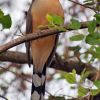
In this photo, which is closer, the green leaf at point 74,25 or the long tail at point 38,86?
the green leaf at point 74,25

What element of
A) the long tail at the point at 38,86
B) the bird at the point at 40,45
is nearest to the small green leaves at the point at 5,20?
the bird at the point at 40,45

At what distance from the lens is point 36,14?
1.98 m

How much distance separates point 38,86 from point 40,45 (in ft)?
0.76

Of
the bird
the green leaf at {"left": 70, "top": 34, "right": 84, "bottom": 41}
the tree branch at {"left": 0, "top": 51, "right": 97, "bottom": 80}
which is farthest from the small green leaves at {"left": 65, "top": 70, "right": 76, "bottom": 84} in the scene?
the tree branch at {"left": 0, "top": 51, "right": 97, "bottom": 80}

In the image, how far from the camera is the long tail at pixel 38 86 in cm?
193

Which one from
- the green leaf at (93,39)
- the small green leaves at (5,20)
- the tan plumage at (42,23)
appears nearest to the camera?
the green leaf at (93,39)

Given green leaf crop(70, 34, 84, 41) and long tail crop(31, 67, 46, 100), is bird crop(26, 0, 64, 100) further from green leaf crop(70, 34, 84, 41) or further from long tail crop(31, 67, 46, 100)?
green leaf crop(70, 34, 84, 41)

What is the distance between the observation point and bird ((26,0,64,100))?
1937 millimetres

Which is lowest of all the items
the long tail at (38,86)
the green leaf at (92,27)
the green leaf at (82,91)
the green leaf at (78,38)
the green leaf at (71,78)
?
the long tail at (38,86)

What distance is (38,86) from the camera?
2.02 metres

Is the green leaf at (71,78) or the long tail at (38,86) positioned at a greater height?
the green leaf at (71,78)

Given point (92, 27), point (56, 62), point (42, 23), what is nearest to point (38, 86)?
point (56, 62)

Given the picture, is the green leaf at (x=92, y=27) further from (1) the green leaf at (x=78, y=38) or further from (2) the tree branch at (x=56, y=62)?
(2) the tree branch at (x=56, y=62)

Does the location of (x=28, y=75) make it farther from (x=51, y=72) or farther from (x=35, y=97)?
(x=35, y=97)
